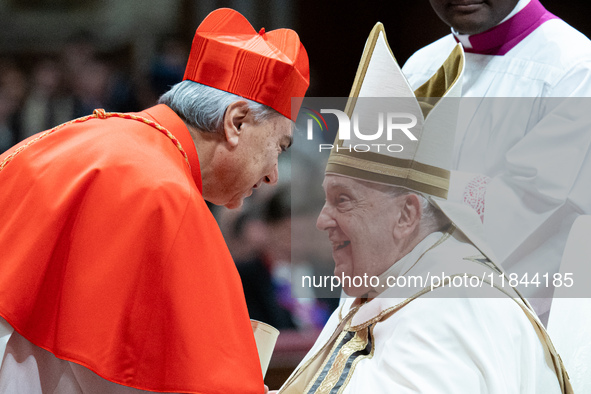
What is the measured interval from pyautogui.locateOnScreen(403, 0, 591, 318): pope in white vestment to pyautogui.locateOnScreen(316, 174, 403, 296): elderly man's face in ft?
2.15

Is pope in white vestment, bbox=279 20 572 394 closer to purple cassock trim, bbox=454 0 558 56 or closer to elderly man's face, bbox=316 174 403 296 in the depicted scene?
elderly man's face, bbox=316 174 403 296

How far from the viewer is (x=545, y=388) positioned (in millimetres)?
1920

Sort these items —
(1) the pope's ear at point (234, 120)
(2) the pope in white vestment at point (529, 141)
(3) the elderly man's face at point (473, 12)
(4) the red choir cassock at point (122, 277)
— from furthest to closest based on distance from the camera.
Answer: (3) the elderly man's face at point (473, 12) → (2) the pope in white vestment at point (529, 141) → (1) the pope's ear at point (234, 120) → (4) the red choir cassock at point (122, 277)

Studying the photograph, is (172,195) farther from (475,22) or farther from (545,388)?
(475,22)

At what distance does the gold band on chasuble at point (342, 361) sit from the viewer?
2.04 m

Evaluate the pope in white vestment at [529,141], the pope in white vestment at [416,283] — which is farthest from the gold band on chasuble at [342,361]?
the pope in white vestment at [529,141]

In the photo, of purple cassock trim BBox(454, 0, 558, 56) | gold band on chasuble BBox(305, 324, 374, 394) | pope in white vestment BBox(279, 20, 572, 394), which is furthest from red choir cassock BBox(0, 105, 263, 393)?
purple cassock trim BBox(454, 0, 558, 56)

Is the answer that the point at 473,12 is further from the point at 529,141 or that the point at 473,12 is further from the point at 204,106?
the point at 204,106

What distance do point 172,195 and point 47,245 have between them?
0.34m

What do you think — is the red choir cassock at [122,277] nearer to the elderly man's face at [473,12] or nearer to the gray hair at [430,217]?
the gray hair at [430,217]

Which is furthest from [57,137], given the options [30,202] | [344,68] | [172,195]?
[344,68]

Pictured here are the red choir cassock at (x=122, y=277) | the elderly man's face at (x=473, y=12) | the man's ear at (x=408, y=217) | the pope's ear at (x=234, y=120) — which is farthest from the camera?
the elderly man's face at (x=473, y=12)

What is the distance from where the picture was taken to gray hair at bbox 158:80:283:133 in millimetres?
2234

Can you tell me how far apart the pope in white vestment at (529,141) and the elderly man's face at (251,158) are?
760 millimetres
